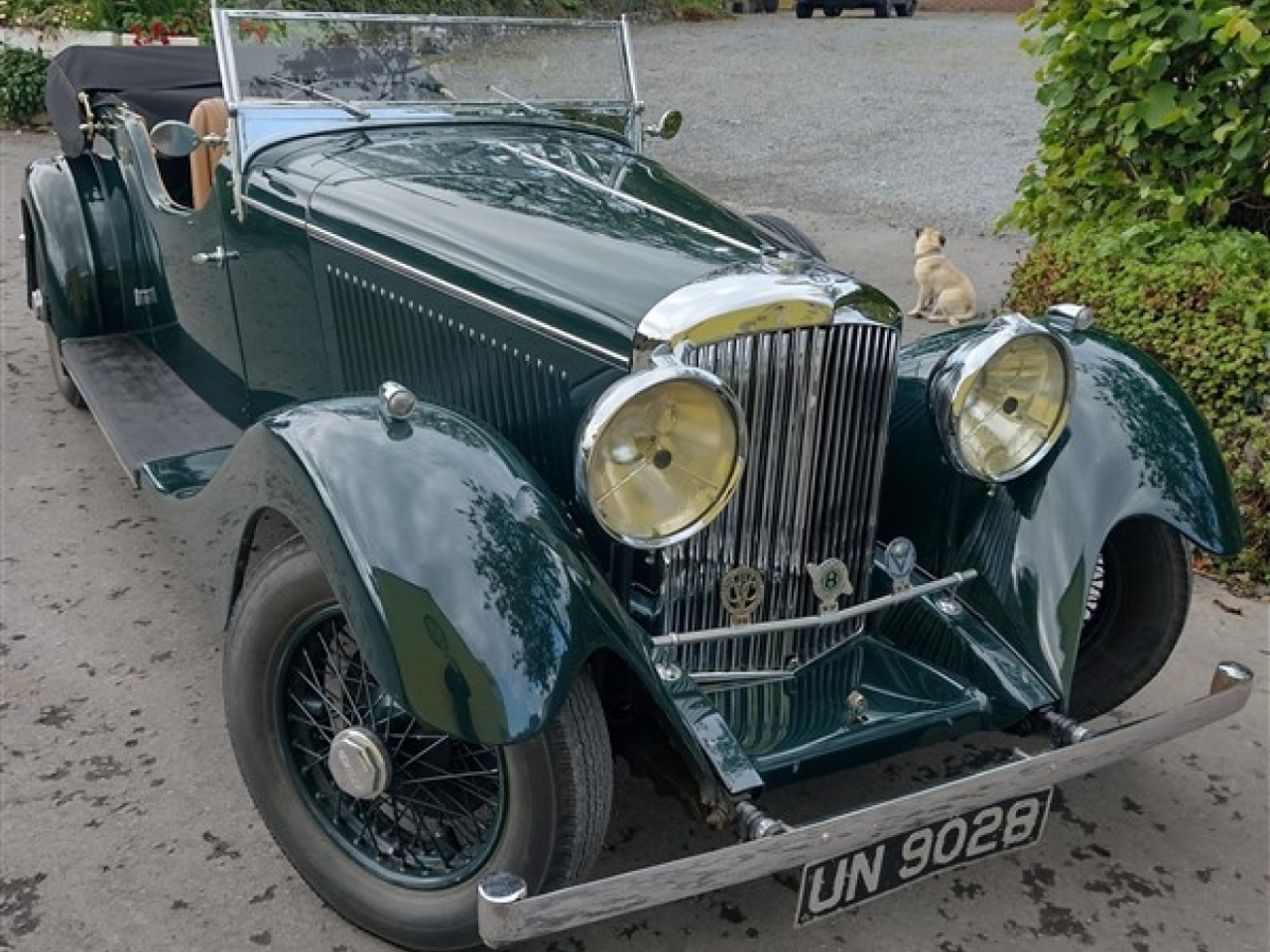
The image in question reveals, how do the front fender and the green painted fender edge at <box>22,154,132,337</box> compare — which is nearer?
the front fender

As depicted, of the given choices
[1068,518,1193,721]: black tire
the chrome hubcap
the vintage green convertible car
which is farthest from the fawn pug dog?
the chrome hubcap

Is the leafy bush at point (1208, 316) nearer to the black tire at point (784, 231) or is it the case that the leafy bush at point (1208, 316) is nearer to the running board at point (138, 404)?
the black tire at point (784, 231)

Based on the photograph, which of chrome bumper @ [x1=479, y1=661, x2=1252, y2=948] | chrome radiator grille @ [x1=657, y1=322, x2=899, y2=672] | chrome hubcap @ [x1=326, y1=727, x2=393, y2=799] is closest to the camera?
chrome bumper @ [x1=479, y1=661, x2=1252, y2=948]

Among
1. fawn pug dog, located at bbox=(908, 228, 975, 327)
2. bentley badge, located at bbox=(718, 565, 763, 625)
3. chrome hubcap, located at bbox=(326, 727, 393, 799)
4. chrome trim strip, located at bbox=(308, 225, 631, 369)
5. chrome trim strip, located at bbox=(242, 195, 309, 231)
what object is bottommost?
fawn pug dog, located at bbox=(908, 228, 975, 327)

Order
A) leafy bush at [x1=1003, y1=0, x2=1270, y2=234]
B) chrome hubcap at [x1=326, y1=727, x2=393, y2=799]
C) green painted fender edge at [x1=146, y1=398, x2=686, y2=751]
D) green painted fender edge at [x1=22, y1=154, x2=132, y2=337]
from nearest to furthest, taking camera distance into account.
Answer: green painted fender edge at [x1=146, y1=398, x2=686, y2=751]
chrome hubcap at [x1=326, y1=727, x2=393, y2=799]
leafy bush at [x1=1003, y1=0, x2=1270, y2=234]
green painted fender edge at [x1=22, y1=154, x2=132, y2=337]

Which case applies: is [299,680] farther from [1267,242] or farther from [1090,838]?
[1267,242]

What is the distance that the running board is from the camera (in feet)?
11.1

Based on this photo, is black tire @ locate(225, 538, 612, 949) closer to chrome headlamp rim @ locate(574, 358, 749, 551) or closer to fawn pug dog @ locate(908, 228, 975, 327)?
chrome headlamp rim @ locate(574, 358, 749, 551)

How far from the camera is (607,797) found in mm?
1889

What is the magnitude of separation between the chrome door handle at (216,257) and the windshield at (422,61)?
41 centimetres

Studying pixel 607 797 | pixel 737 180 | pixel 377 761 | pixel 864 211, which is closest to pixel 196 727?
pixel 377 761

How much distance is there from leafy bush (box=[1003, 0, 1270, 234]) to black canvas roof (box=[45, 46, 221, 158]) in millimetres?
3079

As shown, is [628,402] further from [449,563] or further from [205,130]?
[205,130]

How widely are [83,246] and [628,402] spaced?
301 centimetres
